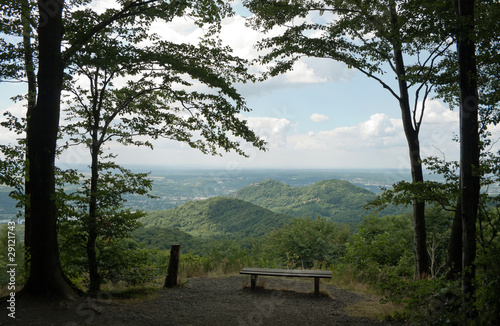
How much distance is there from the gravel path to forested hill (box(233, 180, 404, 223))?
4286 cm

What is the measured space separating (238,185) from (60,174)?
83.1 metres

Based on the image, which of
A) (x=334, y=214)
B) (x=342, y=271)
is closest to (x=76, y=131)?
(x=342, y=271)

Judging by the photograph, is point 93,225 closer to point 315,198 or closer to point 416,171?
point 416,171

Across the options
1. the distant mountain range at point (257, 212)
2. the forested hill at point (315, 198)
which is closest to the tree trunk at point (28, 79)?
the distant mountain range at point (257, 212)

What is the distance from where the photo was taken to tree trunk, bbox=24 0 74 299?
5.12m

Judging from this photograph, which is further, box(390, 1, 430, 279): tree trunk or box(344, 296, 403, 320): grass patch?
box(390, 1, 430, 279): tree trunk

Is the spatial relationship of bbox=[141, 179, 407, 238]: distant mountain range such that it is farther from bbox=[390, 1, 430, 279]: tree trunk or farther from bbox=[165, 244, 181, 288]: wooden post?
bbox=[165, 244, 181, 288]: wooden post

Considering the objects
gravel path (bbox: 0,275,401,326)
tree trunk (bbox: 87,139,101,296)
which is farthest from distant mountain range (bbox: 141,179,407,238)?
tree trunk (bbox: 87,139,101,296)

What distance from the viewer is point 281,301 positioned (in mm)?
6422

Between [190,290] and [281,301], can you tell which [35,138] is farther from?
[281,301]

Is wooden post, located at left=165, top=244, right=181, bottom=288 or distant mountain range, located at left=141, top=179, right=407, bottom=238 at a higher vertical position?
wooden post, located at left=165, top=244, right=181, bottom=288

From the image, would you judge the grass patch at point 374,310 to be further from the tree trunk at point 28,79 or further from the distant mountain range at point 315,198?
the distant mountain range at point 315,198

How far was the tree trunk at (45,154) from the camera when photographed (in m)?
5.12

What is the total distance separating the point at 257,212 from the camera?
180ft
